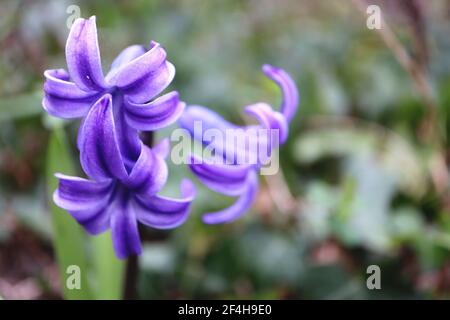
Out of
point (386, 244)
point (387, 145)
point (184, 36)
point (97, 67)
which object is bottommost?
point (386, 244)

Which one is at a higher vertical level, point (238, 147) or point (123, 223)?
point (238, 147)

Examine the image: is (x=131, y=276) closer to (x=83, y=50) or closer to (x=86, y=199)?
(x=86, y=199)

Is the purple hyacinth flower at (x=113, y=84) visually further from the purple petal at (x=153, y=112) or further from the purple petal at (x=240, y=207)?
the purple petal at (x=240, y=207)

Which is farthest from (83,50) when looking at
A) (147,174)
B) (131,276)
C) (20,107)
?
(20,107)

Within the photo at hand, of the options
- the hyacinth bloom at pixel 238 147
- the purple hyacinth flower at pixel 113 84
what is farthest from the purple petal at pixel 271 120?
the purple hyacinth flower at pixel 113 84

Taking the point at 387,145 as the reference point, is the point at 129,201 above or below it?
below

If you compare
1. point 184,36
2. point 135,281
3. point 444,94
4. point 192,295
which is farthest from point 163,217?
point 184,36

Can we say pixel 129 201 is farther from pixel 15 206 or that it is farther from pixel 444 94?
pixel 444 94
